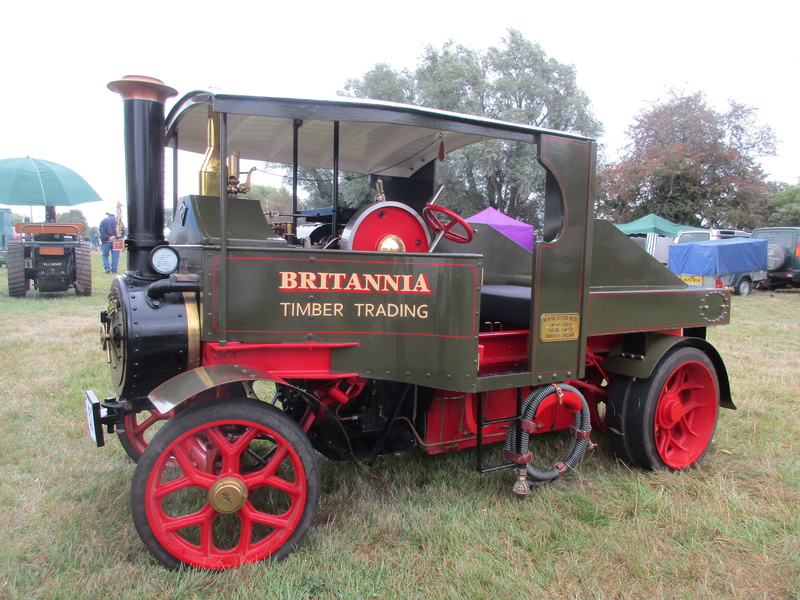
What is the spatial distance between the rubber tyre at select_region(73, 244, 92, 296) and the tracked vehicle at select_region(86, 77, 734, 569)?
847 cm

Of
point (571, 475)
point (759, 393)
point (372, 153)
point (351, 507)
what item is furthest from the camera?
point (759, 393)

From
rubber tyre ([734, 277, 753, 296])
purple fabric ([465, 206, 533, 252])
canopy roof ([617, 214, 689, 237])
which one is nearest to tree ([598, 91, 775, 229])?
canopy roof ([617, 214, 689, 237])

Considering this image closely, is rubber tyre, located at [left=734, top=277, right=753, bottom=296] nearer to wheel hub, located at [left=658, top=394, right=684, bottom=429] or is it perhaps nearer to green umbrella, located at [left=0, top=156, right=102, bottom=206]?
wheel hub, located at [left=658, top=394, right=684, bottom=429]

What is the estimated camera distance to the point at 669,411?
3.60m

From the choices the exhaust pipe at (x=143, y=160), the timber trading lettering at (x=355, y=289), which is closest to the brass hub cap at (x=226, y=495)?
the timber trading lettering at (x=355, y=289)

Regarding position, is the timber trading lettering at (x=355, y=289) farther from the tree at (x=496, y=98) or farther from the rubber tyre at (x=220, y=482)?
the tree at (x=496, y=98)

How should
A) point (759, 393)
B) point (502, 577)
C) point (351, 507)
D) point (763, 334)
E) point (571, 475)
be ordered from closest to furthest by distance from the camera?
1. point (502, 577)
2. point (351, 507)
3. point (571, 475)
4. point (759, 393)
5. point (763, 334)

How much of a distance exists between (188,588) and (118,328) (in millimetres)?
1156

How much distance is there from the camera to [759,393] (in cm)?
528

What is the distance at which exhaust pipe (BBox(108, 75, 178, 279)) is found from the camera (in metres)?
2.72

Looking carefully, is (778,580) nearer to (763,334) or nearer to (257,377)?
(257,377)

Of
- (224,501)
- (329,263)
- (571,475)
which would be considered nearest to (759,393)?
(571,475)

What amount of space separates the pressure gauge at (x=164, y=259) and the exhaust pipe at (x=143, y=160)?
10.5 inches

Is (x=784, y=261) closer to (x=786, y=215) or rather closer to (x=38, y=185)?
(x=786, y=215)
